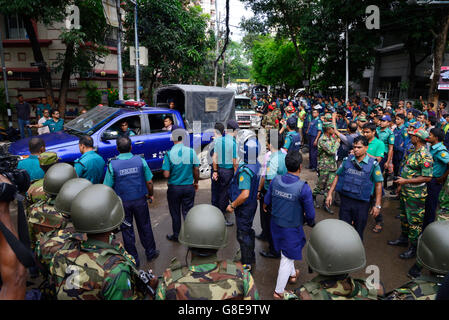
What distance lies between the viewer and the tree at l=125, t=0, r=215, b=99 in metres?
14.2

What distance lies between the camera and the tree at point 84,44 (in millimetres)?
11289

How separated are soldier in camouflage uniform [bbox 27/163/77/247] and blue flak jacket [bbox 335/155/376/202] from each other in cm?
332

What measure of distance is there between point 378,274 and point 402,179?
52.8 inches

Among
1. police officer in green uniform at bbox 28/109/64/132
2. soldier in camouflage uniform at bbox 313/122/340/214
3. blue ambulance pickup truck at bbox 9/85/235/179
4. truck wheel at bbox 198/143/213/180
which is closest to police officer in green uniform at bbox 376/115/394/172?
soldier in camouflage uniform at bbox 313/122/340/214

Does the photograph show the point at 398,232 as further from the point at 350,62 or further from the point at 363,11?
the point at 350,62

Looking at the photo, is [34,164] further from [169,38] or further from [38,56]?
[169,38]

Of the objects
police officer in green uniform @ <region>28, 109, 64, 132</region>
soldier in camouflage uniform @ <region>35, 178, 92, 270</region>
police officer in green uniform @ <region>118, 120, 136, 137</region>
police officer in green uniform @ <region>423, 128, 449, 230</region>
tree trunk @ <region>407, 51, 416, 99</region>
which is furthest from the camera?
tree trunk @ <region>407, 51, 416, 99</region>

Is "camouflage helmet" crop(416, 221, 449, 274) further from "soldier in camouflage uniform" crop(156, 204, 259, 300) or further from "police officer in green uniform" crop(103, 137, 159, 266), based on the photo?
"police officer in green uniform" crop(103, 137, 159, 266)

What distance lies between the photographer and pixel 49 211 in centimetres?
298

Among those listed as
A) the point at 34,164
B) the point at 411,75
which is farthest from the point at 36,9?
the point at 411,75

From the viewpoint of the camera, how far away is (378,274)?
4.02 meters

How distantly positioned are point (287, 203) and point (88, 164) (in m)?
2.61

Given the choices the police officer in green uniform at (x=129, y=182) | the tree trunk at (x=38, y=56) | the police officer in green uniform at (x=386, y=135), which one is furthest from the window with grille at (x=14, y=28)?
the police officer in green uniform at (x=386, y=135)

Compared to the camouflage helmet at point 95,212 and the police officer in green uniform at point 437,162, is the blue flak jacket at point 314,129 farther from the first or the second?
the camouflage helmet at point 95,212
